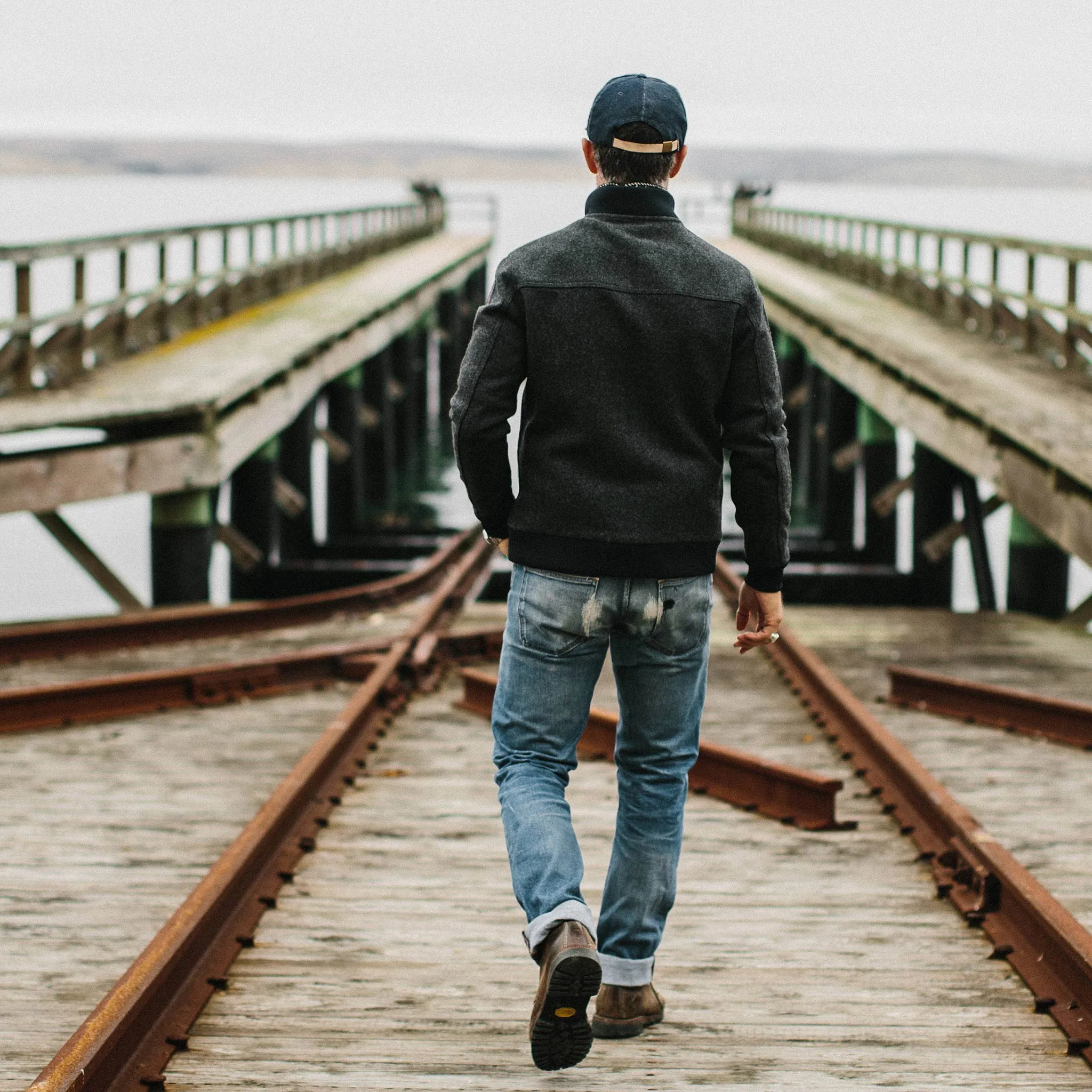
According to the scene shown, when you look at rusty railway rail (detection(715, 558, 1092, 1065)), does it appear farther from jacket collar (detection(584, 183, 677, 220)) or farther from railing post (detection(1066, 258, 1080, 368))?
railing post (detection(1066, 258, 1080, 368))

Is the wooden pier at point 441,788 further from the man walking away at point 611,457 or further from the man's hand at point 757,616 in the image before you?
the man's hand at point 757,616

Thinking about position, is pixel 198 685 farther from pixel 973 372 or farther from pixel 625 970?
pixel 973 372

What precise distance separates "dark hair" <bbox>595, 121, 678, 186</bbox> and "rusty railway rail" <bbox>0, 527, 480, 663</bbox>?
18.7 ft

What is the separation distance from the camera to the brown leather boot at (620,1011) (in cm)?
303

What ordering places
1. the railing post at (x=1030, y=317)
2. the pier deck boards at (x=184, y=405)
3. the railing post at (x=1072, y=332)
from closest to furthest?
the pier deck boards at (x=184, y=405) → the railing post at (x=1072, y=332) → the railing post at (x=1030, y=317)

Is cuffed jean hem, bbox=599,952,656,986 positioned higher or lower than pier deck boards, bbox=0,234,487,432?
lower

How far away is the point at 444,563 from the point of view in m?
12.2

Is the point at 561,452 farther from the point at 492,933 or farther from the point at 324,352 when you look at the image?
the point at 324,352

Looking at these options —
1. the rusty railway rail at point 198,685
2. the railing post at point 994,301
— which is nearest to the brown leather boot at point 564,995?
the rusty railway rail at point 198,685

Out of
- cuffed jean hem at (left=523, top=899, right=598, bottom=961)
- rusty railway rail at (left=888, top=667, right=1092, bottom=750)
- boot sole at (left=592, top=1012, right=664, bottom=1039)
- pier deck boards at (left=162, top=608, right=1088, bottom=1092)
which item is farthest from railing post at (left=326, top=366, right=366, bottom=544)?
cuffed jean hem at (left=523, top=899, right=598, bottom=961)

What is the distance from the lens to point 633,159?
9.10 feet

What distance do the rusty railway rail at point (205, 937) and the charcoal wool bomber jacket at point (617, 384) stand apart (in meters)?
1.15

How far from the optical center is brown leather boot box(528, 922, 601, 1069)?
2521 mm

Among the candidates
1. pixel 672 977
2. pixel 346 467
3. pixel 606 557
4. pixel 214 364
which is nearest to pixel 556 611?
pixel 606 557
